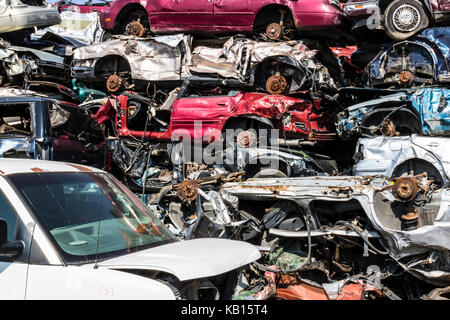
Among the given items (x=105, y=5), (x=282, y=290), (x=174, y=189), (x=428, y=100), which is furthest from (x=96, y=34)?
(x=282, y=290)

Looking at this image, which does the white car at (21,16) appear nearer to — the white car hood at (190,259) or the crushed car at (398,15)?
the crushed car at (398,15)

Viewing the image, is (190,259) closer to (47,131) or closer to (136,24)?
(47,131)

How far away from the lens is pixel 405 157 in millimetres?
6812

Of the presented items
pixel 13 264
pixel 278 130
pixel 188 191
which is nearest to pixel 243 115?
pixel 278 130

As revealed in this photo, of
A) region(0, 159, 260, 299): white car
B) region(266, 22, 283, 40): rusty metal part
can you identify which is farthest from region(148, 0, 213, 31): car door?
region(0, 159, 260, 299): white car

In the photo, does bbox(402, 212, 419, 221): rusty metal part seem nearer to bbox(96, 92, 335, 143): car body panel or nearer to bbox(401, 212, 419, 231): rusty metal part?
bbox(401, 212, 419, 231): rusty metal part

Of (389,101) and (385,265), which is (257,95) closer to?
(389,101)

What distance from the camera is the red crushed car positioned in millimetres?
9281

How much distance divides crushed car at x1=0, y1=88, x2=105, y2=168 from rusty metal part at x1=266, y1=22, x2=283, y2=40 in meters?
4.68

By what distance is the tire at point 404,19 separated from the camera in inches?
378

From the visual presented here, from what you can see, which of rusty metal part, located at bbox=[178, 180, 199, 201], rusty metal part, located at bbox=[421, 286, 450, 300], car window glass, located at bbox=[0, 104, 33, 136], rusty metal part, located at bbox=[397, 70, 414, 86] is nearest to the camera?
rusty metal part, located at bbox=[421, 286, 450, 300]

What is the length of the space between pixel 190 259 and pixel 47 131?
5.32 m

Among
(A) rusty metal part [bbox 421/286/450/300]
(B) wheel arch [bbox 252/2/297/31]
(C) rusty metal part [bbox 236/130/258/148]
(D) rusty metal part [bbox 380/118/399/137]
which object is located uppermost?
(B) wheel arch [bbox 252/2/297/31]

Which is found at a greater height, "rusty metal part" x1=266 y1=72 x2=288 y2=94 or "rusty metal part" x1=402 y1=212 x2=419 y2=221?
"rusty metal part" x1=266 y1=72 x2=288 y2=94
